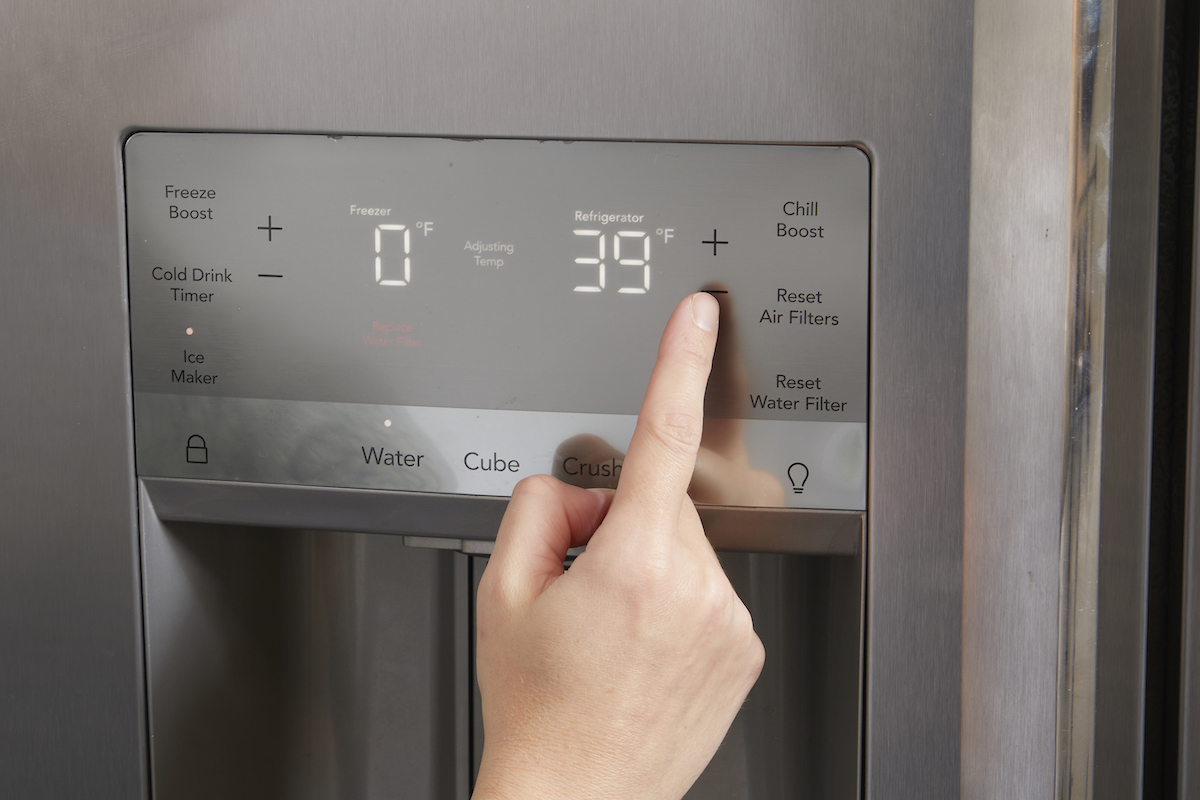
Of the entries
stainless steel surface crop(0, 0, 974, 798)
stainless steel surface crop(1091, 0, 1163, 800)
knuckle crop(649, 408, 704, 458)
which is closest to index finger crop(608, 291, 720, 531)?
knuckle crop(649, 408, 704, 458)

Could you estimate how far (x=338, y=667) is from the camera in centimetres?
68

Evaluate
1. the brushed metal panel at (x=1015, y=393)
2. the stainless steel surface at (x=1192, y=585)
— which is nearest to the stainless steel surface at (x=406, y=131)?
the brushed metal panel at (x=1015, y=393)

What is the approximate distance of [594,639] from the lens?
0.45m

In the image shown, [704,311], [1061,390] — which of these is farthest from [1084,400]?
[704,311]

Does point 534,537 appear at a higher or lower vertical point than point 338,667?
higher

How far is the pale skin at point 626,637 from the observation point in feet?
1.48

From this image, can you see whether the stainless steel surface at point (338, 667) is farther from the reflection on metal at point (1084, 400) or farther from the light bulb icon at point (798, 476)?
the reflection on metal at point (1084, 400)

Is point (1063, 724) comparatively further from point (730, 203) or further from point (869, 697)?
point (730, 203)

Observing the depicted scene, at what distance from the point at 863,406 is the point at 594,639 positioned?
0.21 metres

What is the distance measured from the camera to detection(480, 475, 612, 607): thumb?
49 centimetres

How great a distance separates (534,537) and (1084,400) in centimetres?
33

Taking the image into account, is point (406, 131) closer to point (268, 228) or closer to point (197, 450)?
point (268, 228)

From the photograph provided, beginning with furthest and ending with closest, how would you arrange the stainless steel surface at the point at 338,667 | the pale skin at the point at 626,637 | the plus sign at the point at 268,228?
the stainless steel surface at the point at 338,667 → the plus sign at the point at 268,228 → the pale skin at the point at 626,637

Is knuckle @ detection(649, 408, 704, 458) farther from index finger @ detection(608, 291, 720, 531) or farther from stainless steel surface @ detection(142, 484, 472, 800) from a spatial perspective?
stainless steel surface @ detection(142, 484, 472, 800)
